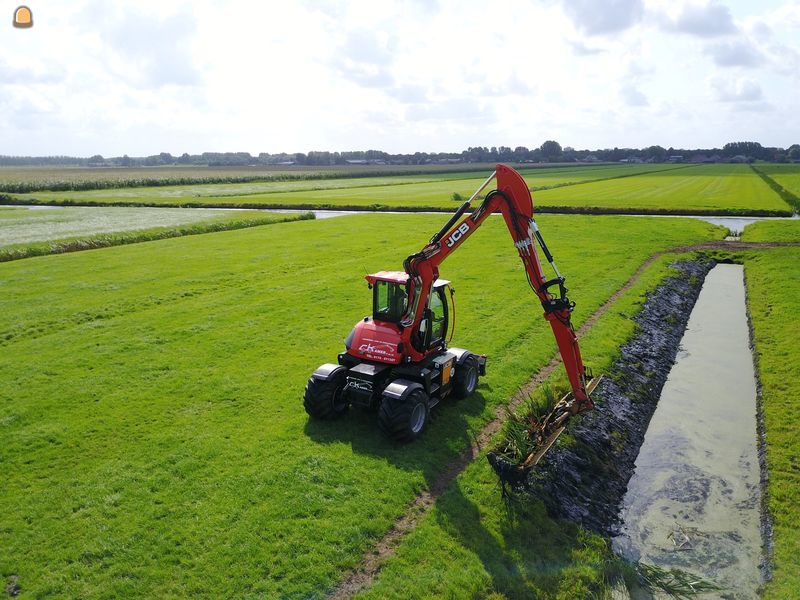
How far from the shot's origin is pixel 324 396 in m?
15.5

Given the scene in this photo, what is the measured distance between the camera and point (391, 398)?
14.3 m

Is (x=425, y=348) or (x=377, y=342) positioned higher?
(x=377, y=342)

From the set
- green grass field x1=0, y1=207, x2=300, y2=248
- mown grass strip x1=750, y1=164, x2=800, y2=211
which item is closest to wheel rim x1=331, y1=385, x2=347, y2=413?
green grass field x1=0, y1=207, x2=300, y2=248

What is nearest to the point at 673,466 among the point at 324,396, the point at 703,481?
the point at 703,481

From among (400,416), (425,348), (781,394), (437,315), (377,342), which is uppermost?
(437,315)

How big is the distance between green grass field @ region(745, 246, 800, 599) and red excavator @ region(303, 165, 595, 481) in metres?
4.90

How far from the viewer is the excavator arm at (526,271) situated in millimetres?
13930

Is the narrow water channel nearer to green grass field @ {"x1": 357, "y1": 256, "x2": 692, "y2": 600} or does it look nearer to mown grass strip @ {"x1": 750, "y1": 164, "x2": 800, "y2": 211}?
green grass field @ {"x1": 357, "y1": 256, "x2": 692, "y2": 600}

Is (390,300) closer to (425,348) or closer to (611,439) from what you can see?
(425,348)

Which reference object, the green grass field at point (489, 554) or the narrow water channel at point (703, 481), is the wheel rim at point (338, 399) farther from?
the narrow water channel at point (703, 481)

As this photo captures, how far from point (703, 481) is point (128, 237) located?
47143mm

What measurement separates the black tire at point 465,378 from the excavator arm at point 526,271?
274 cm

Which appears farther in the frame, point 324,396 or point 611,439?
point 611,439

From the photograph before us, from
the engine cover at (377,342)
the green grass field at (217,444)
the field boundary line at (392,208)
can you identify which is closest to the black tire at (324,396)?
the green grass field at (217,444)
